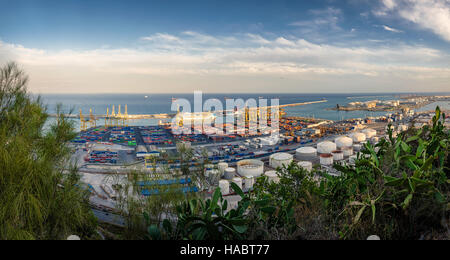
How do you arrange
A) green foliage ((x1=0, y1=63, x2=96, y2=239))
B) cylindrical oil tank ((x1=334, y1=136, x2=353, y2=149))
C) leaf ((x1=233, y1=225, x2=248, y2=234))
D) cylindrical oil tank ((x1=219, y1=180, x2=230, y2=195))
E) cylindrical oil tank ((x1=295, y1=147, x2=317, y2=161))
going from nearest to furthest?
leaf ((x1=233, y1=225, x2=248, y2=234)) < green foliage ((x1=0, y1=63, x2=96, y2=239)) < cylindrical oil tank ((x1=219, y1=180, x2=230, y2=195)) < cylindrical oil tank ((x1=295, y1=147, x2=317, y2=161)) < cylindrical oil tank ((x1=334, y1=136, x2=353, y2=149))

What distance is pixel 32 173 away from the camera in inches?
129

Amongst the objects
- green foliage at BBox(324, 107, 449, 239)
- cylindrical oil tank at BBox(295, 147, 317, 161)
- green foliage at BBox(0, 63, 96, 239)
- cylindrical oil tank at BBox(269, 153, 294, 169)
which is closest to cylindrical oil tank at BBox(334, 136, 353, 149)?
cylindrical oil tank at BBox(295, 147, 317, 161)

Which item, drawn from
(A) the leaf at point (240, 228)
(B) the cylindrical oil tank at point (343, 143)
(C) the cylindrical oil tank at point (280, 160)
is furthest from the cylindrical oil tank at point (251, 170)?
(A) the leaf at point (240, 228)

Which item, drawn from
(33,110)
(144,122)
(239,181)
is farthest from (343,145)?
(144,122)

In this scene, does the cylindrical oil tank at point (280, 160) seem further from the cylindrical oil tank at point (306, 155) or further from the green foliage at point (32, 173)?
the green foliage at point (32, 173)

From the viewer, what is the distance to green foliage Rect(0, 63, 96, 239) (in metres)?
3.07

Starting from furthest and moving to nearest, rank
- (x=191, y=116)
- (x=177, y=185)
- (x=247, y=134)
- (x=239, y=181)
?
(x=191, y=116) < (x=247, y=134) < (x=239, y=181) < (x=177, y=185)

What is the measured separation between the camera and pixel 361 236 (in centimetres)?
236

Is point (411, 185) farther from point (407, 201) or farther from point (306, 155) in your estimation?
point (306, 155)

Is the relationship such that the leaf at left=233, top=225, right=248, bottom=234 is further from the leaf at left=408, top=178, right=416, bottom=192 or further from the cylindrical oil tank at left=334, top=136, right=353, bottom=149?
the cylindrical oil tank at left=334, top=136, right=353, bottom=149
